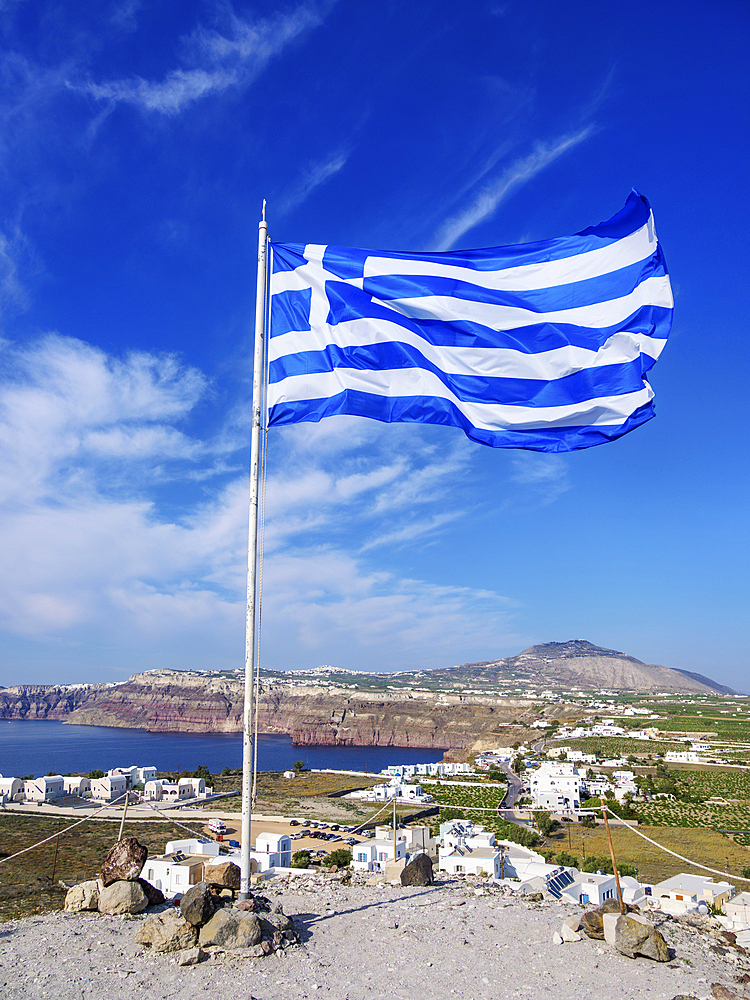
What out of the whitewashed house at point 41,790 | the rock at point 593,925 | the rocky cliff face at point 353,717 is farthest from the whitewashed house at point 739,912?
the rocky cliff face at point 353,717

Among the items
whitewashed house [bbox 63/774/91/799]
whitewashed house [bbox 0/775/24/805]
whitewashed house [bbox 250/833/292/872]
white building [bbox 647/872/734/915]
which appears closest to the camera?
white building [bbox 647/872/734/915]

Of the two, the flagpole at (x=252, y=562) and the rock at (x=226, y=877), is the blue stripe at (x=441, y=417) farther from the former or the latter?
the rock at (x=226, y=877)

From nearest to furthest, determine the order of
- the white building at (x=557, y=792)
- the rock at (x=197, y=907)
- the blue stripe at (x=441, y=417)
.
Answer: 1. the rock at (x=197, y=907)
2. the blue stripe at (x=441, y=417)
3. the white building at (x=557, y=792)

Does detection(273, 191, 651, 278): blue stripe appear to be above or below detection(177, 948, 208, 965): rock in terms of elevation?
above

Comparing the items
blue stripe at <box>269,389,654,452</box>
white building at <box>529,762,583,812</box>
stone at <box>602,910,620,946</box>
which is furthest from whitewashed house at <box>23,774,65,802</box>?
blue stripe at <box>269,389,654,452</box>

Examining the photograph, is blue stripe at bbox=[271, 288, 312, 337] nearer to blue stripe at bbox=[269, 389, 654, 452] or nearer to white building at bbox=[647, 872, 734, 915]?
blue stripe at bbox=[269, 389, 654, 452]

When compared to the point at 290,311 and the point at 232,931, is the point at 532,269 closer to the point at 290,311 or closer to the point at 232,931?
the point at 290,311

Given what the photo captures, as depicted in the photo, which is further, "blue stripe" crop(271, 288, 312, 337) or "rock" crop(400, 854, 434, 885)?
"rock" crop(400, 854, 434, 885)

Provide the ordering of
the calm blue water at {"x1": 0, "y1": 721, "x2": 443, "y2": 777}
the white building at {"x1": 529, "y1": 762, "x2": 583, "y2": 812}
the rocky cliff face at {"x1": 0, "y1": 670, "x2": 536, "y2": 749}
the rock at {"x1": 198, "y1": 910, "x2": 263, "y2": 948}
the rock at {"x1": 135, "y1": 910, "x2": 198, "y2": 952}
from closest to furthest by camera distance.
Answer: the rock at {"x1": 198, "y1": 910, "x2": 263, "y2": 948} → the rock at {"x1": 135, "y1": 910, "x2": 198, "y2": 952} → the white building at {"x1": 529, "y1": 762, "x2": 583, "y2": 812} → the calm blue water at {"x1": 0, "y1": 721, "x2": 443, "y2": 777} → the rocky cliff face at {"x1": 0, "y1": 670, "x2": 536, "y2": 749}
